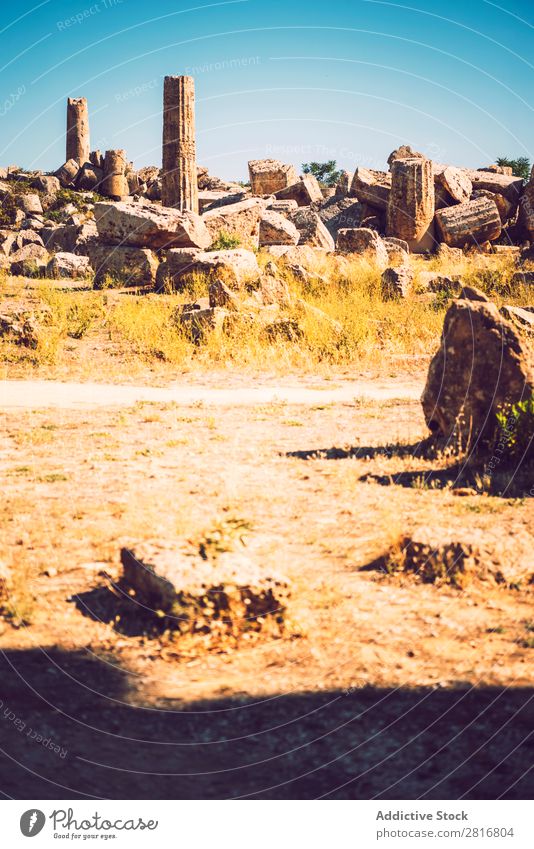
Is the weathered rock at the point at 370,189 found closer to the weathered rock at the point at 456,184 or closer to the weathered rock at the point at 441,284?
the weathered rock at the point at 456,184

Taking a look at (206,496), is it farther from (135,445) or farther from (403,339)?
(403,339)

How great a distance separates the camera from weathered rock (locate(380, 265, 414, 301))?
16781mm

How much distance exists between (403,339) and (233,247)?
743cm

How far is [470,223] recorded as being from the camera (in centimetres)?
2416

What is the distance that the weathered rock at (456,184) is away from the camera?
1022 inches


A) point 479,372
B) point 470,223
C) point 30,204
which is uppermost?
point 30,204

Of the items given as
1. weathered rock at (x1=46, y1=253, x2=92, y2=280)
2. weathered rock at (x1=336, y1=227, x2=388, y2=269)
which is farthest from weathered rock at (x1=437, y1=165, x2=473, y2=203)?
weathered rock at (x1=46, y1=253, x2=92, y2=280)

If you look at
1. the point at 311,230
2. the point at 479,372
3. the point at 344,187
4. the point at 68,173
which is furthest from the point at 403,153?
the point at 479,372

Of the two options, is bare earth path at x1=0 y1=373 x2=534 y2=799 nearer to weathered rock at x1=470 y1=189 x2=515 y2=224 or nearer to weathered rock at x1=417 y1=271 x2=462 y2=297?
weathered rock at x1=417 y1=271 x2=462 y2=297

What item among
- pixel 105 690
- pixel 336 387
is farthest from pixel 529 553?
pixel 336 387

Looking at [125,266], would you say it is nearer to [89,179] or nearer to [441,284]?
[441,284]

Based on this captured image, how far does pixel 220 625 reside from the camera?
4465mm

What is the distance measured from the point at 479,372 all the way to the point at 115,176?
117ft

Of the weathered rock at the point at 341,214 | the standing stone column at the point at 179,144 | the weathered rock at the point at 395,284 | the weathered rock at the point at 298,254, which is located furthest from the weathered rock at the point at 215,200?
the weathered rock at the point at 395,284
